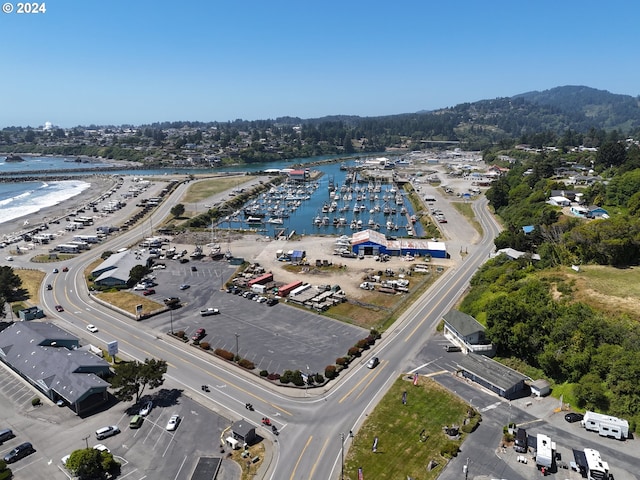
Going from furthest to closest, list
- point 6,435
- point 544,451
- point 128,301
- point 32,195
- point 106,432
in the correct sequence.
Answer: point 32,195, point 128,301, point 106,432, point 6,435, point 544,451

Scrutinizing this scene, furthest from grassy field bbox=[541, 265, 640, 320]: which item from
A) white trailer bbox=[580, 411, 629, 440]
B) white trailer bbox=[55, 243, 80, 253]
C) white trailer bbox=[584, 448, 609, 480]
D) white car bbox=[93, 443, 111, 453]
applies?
white trailer bbox=[55, 243, 80, 253]

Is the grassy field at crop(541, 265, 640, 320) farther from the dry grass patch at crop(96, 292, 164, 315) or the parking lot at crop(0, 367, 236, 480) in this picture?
the dry grass patch at crop(96, 292, 164, 315)

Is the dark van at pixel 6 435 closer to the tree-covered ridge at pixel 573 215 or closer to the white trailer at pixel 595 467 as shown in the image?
the white trailer at pixel 595 467

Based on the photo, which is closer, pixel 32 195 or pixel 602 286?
pixel 602 286

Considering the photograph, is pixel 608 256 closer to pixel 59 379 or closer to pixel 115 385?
pixel 115 385

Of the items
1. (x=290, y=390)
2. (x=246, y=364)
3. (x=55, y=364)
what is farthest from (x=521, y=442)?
(x=55, y=364)

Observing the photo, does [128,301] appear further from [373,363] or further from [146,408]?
[373,363]

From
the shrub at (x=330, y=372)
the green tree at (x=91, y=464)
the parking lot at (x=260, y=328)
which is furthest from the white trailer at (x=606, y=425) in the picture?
the green tree at (x=91, y=464)

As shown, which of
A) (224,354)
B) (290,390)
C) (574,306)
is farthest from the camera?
(224,354)
